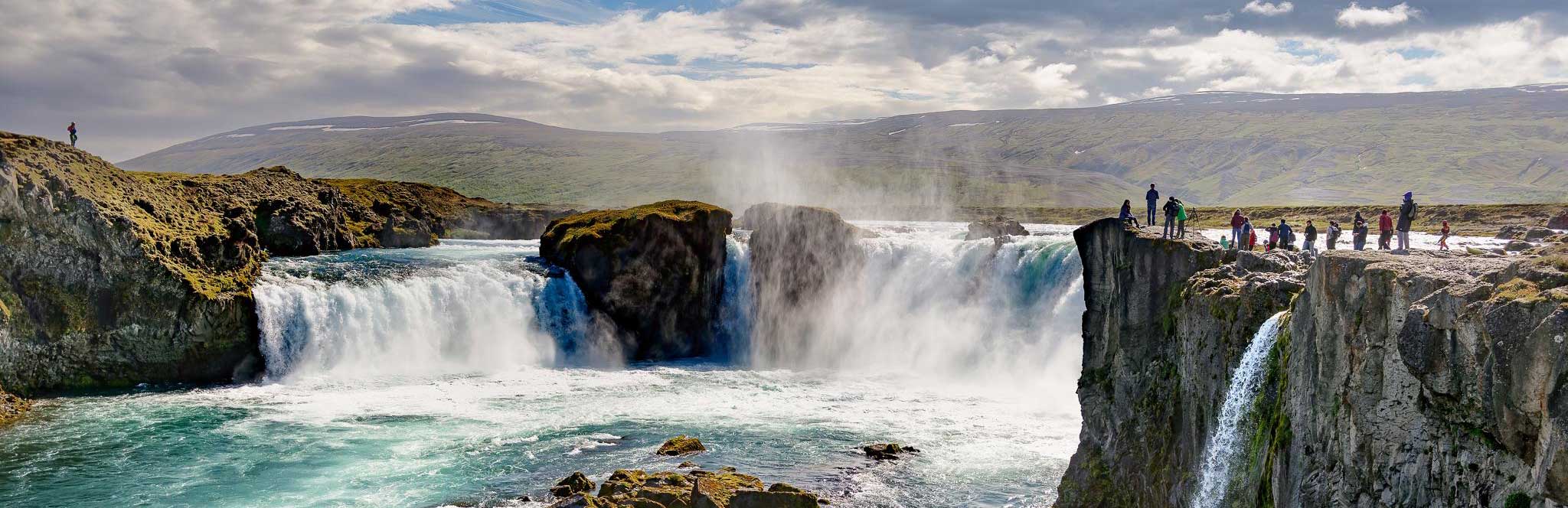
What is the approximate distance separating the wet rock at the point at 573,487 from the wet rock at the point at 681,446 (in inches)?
220

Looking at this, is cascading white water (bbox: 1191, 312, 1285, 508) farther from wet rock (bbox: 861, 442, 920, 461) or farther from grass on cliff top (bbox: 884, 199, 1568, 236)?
wet rock (bbox: 861, 442, 920, 461)

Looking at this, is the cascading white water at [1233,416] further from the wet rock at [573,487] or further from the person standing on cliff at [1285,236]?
the wet rock at [573,487]

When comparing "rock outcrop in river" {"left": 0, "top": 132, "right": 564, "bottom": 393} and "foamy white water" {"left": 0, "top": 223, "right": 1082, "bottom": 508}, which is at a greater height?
"rock outcrop in river" {"left": 0, "top": 132, "right": 564, "bottom": 393}

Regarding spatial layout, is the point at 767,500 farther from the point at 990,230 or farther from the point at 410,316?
the point at 990,230

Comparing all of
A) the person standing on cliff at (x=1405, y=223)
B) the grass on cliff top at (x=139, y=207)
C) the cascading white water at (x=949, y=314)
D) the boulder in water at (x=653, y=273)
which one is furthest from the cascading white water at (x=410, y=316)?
the person standing on cliff at (x=1405, y=223)

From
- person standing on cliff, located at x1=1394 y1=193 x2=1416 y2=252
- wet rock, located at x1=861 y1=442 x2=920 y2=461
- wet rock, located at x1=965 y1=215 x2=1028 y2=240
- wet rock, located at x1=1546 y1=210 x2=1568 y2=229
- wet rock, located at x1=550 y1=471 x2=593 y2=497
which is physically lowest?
wet rock, located at x1=861 y1=442 x2=920 y2=461

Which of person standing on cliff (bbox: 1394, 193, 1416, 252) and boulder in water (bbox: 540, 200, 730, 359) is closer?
person standing on cliff (bbox: 1394, 193, 1416, 252)

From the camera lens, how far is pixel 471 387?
171ft

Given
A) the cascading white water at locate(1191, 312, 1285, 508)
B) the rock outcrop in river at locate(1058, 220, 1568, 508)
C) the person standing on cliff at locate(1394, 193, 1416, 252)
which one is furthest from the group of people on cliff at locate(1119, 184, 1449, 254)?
the cascading white water at locate(1191, 312, 1285, 508)

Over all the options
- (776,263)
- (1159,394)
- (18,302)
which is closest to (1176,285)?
(1159,394)

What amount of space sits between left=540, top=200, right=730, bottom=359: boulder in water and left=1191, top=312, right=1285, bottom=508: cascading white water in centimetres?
4442

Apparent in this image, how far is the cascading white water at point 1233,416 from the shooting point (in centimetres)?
2134

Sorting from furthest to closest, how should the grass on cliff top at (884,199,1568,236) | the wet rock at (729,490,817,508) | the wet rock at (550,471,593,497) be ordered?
the grass on cliff top at (884,199,1568,236) → the wet rock at (550,471,593,497) → the wet rock at (729,490,817,508)

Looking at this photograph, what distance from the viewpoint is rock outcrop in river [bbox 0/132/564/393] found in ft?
153
